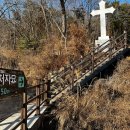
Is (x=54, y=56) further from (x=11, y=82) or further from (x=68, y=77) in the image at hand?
(x=11, y=82)

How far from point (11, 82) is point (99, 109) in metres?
4.91

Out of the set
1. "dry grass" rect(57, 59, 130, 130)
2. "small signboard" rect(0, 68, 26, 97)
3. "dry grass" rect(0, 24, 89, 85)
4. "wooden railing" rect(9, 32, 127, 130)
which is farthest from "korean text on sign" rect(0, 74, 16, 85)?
"dry grass" rect(0, 24, 89, 85)

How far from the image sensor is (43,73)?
64.3 feet

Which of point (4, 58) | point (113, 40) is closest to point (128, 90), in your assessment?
point (113, 40)

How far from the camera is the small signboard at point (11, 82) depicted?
292 inches

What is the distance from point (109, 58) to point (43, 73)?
4.34m

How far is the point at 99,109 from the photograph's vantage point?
39.3 feet

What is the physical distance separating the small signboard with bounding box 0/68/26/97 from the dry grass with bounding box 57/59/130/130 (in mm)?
2885

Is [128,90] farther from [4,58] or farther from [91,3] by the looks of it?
[91,3]

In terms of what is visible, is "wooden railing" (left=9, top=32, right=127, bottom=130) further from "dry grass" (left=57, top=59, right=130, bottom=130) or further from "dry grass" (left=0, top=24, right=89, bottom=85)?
"dry grass" (left=0, top=24, right=89, bottom=85)

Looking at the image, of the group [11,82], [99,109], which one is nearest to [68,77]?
[99,109]

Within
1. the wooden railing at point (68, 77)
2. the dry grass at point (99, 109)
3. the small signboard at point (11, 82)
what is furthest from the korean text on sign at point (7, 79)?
the dry grass at point (99, 109)

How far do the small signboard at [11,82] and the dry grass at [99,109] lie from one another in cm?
288

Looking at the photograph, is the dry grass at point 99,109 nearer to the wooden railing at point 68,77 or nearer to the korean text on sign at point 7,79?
the wooden railing at point 68,77
